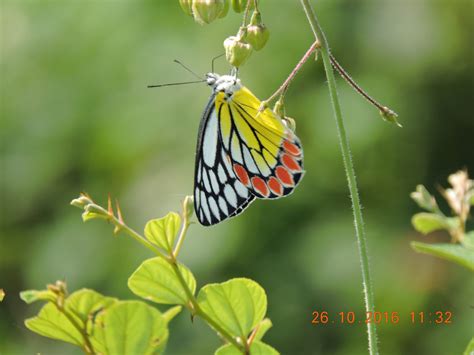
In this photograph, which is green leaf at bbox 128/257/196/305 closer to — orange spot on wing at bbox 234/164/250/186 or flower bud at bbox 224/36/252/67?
flower bud at bbox 224/36/252/67

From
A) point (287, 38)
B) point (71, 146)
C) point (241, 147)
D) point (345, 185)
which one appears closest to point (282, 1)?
point (287, 38)

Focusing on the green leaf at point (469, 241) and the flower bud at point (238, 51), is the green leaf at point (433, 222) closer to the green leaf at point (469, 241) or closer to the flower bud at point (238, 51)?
the green leaf at point (469, 241)

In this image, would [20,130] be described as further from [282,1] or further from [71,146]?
[282,1]

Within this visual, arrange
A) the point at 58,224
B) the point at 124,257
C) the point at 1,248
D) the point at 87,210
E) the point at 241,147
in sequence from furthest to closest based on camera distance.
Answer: the point at 1,248
the point at 58,224
the point at 124,257
the point at 241,147
the point at 87,210

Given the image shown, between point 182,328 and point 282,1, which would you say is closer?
point 182,328

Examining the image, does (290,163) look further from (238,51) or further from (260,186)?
(238,51)

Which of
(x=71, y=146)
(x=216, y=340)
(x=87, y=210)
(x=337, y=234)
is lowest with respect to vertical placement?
(x=216, y=340)

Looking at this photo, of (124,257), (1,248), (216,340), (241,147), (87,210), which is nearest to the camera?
(87,210)
